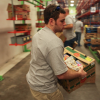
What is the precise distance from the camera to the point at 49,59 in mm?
926

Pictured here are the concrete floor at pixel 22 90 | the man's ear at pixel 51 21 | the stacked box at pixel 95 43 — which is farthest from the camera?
the stacked box at pixel 95 43

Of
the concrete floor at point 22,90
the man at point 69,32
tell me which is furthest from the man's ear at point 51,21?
the man at point 69,32

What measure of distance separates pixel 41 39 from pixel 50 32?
0.33 feet

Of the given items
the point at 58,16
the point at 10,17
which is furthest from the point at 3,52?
the point at 58,16

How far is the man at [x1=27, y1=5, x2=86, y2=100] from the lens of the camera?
35.0 inches

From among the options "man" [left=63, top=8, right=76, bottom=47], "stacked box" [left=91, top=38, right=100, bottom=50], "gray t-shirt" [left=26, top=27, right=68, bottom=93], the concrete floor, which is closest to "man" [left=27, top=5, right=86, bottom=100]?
"gray t-shirt" [left=26, top=27, right=68, bottom=93]

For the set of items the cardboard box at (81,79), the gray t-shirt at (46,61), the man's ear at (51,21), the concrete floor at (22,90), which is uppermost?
the man's ear at (51,21)

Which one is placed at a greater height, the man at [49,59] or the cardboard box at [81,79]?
the man at [49,59]

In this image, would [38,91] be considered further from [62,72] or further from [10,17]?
[10,17]

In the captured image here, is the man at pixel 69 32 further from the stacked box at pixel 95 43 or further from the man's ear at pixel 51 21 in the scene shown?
the man's ear at pixel 51 21

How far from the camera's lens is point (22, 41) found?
12.4 ft

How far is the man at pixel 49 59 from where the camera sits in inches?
35.0

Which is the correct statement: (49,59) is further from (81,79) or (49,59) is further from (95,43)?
(95,43)

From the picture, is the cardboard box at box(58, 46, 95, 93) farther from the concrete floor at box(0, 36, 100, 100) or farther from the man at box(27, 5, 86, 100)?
the concrete floor at box(0, 36, 100, 100)
